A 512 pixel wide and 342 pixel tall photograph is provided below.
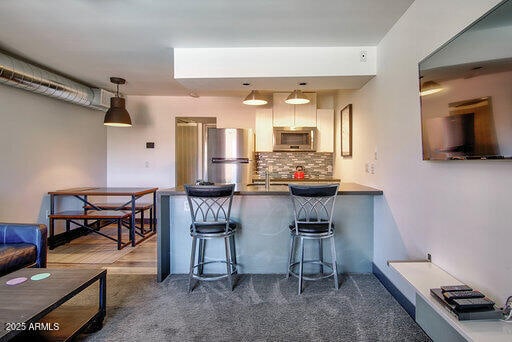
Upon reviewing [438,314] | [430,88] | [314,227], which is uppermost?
[430,88]

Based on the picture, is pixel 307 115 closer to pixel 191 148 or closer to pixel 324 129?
pixel 324 129

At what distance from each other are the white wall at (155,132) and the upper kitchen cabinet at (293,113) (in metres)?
0.65

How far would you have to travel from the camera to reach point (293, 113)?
4879mm

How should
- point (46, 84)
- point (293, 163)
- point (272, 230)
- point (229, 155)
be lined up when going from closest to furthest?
1. point (272, 230)
2. point (46, 84)
3. point (229, 155)
4. point (293, 163)

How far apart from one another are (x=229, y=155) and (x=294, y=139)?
3.69 ft

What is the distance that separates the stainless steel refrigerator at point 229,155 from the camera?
479 cm

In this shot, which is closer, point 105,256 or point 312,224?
point 312,224

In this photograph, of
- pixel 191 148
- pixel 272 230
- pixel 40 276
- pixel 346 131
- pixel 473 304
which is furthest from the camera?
pixel 191 148

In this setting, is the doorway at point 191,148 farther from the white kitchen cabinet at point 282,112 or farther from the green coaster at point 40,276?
the green coaster at point 40,276

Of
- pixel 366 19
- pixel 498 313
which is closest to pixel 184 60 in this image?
pixel 366 19

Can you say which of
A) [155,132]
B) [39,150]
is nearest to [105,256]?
[39,150]

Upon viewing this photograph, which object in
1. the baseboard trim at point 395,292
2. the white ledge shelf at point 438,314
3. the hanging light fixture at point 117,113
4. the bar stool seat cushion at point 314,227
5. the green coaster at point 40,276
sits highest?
the hanging light fixture at point 117,113

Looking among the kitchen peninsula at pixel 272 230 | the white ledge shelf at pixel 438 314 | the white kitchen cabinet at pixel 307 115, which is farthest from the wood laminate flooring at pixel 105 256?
the white kitchen cabinet at pixel 307 115

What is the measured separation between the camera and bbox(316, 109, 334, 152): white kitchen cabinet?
4.88 metres
